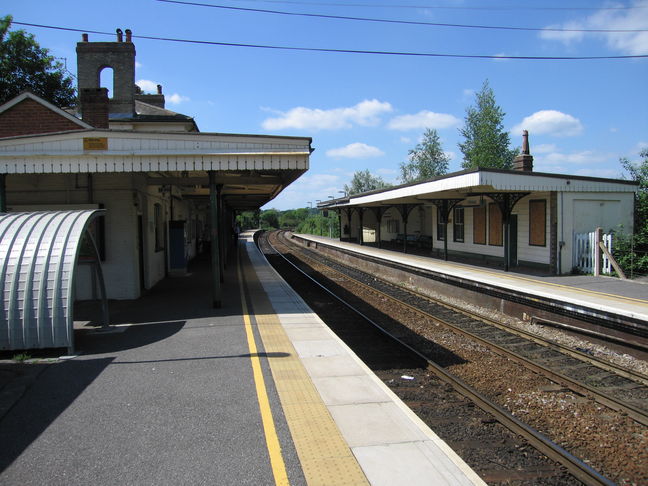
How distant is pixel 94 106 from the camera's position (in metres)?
12.9

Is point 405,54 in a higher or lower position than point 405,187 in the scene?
higher

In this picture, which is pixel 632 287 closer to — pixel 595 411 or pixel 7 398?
pixel 595 411

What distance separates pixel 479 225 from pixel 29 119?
17070 millimetres

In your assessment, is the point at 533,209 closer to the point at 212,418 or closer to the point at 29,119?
the point at 212,418

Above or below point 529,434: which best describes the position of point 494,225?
above

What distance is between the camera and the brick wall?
1396cm

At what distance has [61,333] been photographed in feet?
Answer: 21.5

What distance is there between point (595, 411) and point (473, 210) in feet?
50.5

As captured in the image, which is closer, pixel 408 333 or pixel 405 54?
pixel 408 333

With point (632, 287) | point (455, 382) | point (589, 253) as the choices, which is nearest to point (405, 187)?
point (589, 253)

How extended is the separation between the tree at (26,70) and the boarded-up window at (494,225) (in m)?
27.7

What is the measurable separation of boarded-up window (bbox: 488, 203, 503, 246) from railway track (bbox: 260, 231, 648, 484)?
7.28 metres

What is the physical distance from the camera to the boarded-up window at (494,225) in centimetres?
1828

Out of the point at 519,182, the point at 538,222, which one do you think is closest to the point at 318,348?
the point at 519,182
